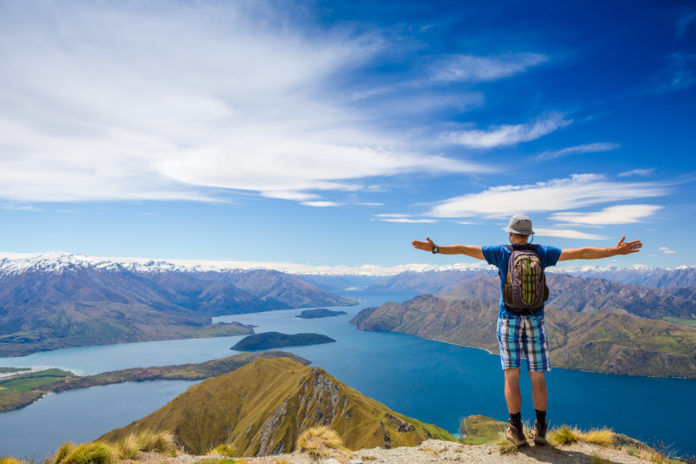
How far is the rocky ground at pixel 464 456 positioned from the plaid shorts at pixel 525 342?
7.00ft

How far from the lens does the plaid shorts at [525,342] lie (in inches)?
309

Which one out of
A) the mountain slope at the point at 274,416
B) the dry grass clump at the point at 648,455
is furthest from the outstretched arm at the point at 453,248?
the mountain slope at the point at 274,416

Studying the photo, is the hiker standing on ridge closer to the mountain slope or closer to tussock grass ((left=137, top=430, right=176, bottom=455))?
tussock grass ((left=137, top=430, right=176, bottom=455))

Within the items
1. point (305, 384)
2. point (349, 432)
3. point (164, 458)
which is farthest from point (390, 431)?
point (164, 458)

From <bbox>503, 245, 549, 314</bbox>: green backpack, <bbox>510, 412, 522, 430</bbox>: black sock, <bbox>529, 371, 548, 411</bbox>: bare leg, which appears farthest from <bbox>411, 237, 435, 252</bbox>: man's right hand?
<bbox>510, 412, 522, 430</bbox>: black sock

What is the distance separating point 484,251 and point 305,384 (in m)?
168

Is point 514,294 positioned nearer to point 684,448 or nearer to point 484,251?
point 484,251

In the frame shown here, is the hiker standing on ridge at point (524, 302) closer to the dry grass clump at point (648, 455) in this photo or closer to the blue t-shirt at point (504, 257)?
the blue t-shirt at point (504, 257)

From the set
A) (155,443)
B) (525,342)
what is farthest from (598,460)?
(155,443)

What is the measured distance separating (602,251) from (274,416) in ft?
543

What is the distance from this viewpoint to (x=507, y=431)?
8.95 meters

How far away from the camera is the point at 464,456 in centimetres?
952

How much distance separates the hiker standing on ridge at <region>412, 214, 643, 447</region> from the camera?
305 inches

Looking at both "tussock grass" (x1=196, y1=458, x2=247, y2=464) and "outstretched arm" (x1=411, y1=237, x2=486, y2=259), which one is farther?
"tussock grass" (x1=196, y1=458, x2=247, y2=464)
